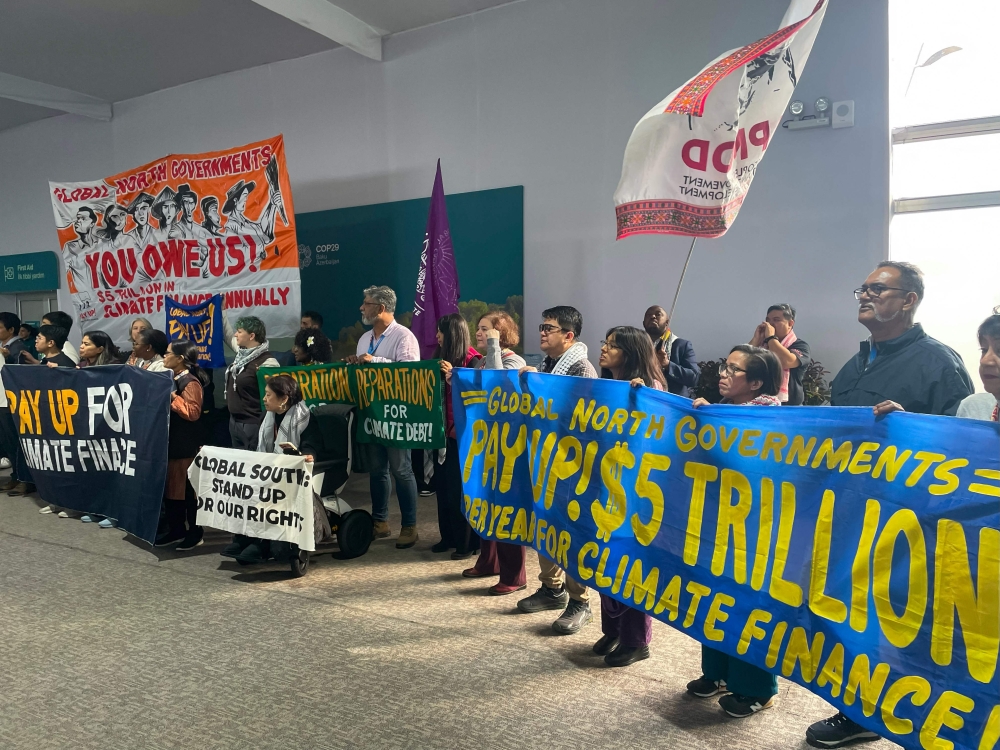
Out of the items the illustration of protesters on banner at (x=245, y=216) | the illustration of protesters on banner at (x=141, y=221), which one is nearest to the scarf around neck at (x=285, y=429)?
the illustration of protesters on banner at (x=245, y=216)

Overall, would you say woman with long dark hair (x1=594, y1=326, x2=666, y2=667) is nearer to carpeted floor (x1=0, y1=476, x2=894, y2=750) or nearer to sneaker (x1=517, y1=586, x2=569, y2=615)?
carpeted floor (x1=0, y1=476, x2=894, y2=750)

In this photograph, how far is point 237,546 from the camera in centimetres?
479

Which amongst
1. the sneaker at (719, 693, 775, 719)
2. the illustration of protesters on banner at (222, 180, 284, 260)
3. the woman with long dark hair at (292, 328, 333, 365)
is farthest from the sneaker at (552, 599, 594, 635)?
the illustration of protesters on banner at (222, 180, 284, 260)

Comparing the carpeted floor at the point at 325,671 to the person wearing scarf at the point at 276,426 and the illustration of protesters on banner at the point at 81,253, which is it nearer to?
the person wearing scarf at the point at 276,426

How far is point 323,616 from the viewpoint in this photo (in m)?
3.79

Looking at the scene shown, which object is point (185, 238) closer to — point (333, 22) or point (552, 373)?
point (333, 22)

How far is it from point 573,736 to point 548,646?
0.76 m

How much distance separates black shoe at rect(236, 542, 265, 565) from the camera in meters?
4.63

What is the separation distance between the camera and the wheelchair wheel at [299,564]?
4414mm

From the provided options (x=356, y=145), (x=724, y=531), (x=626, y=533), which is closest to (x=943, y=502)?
(x=724, y=531)

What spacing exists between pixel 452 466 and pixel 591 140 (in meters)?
3.76

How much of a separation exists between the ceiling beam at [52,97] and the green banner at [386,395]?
761cm

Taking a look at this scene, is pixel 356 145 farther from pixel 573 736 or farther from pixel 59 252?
pixel 573 736

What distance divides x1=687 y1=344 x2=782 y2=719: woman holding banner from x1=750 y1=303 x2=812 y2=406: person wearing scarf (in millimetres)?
2517
